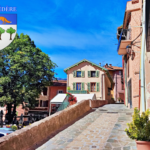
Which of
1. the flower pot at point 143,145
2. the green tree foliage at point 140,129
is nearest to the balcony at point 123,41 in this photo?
the green tree foliage at point 140,129

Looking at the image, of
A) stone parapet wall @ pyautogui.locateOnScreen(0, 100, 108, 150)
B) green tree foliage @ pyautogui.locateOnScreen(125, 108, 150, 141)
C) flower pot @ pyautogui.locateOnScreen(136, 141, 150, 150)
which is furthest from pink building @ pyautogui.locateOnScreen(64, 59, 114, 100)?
flower pot @ pyautogui.locateOnScreen(136, 141, 150, 150)

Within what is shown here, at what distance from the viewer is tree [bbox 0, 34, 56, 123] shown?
2272 centimetres

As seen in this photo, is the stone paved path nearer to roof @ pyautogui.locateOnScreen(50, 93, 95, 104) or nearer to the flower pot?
the flower pot

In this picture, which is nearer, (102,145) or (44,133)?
(102,145)

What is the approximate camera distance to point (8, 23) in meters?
9.86

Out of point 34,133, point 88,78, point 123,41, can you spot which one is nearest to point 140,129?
point 34,133

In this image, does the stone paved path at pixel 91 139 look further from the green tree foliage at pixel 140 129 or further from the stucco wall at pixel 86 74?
the stucco wall at pixel 86 74

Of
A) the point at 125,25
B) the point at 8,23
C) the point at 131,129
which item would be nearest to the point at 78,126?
the point at 131,129

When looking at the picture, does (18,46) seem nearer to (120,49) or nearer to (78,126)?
(120,49)

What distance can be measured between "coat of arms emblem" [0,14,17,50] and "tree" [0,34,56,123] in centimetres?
1270

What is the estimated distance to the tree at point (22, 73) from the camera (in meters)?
22.7

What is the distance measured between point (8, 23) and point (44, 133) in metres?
6.08

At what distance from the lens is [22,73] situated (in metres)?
24.2

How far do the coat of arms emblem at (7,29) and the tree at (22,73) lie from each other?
12.7 m
